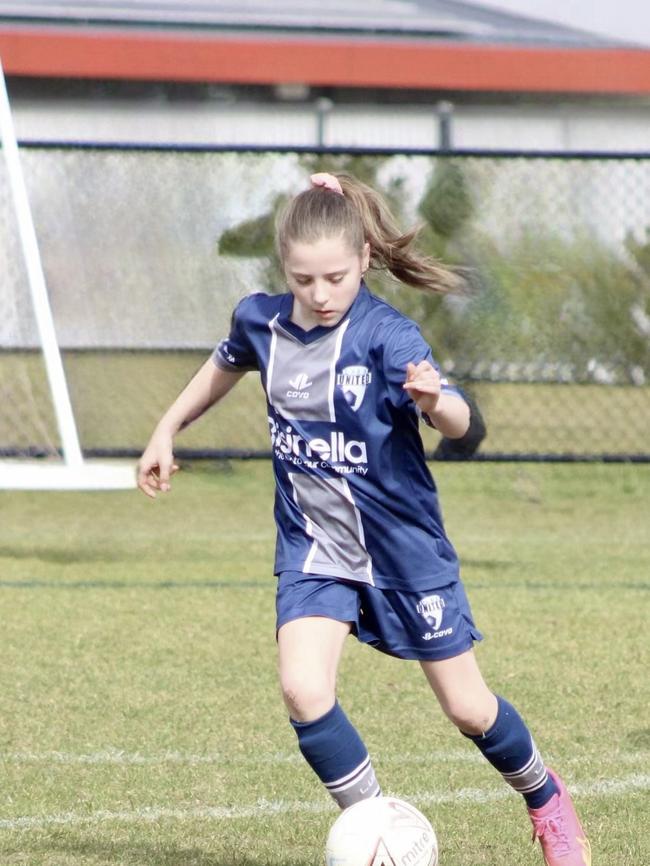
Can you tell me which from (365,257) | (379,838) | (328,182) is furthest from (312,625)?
(328,182)

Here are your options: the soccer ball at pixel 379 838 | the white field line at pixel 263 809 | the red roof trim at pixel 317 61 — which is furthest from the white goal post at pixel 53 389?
the red roof trim at pixel 317 61

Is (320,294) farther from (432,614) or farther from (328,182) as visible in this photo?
(432,614)

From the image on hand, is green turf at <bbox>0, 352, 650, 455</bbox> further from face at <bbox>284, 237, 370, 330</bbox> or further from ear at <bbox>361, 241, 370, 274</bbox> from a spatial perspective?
face at <bbox>284, 237, 370, 330</bbox>

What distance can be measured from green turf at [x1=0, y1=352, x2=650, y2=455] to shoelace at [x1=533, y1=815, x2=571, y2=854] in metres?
5.81

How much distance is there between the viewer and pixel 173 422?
396cm

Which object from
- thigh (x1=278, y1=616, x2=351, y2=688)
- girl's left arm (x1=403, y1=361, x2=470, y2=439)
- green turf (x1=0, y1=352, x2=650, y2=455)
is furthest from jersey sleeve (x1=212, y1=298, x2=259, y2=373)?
green turf (x1=0, y1=352, x2=650, y2=455)

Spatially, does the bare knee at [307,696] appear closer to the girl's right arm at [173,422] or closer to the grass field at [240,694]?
the grass field at [240,694]

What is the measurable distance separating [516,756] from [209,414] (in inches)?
256

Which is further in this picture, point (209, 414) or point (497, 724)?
point (209, 414)

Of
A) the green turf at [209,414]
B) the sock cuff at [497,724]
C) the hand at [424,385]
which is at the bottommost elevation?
the green turf at [209,414]

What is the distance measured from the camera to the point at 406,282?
3965 mm

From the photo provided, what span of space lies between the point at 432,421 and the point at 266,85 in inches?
745

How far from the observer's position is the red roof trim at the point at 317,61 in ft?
67.6

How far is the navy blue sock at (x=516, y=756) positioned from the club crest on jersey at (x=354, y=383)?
839 mm
